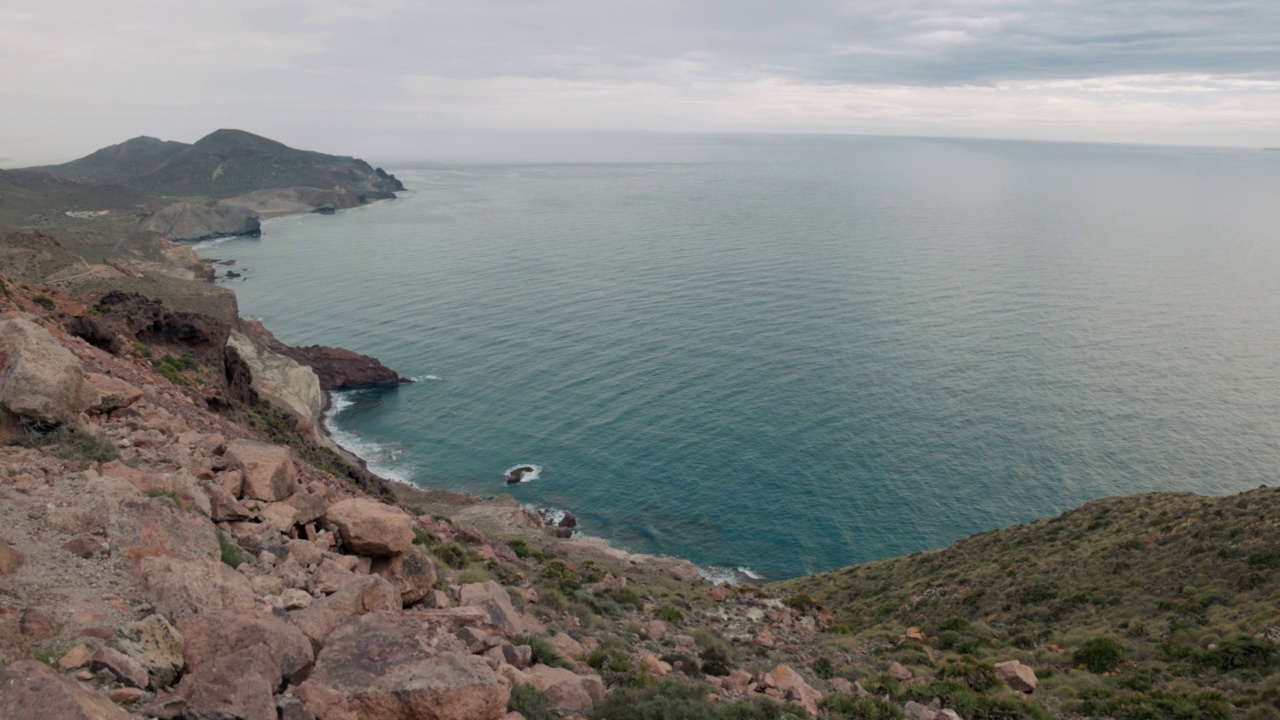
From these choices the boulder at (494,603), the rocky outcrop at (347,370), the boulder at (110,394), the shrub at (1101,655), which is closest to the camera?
the boulder at (494,603)

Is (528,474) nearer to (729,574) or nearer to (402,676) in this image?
(729,574)

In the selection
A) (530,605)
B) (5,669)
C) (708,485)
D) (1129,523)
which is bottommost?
(708,485)

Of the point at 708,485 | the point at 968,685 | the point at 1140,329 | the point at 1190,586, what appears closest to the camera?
the point at 968,685

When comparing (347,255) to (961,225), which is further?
(961,225)

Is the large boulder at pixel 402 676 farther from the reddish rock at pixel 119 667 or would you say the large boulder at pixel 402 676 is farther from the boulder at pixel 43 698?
the boulder at pixel 43 698

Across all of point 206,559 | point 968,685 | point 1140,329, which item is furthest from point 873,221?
point 206,559

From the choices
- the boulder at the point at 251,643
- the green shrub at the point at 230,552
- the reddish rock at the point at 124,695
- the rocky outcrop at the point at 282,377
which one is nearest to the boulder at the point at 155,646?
the boulder at the point at 251,643

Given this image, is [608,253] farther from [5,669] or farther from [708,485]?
[5,669]

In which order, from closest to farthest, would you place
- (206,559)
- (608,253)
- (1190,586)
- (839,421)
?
(206,559), (1190,586), (839,421), (608,253)
